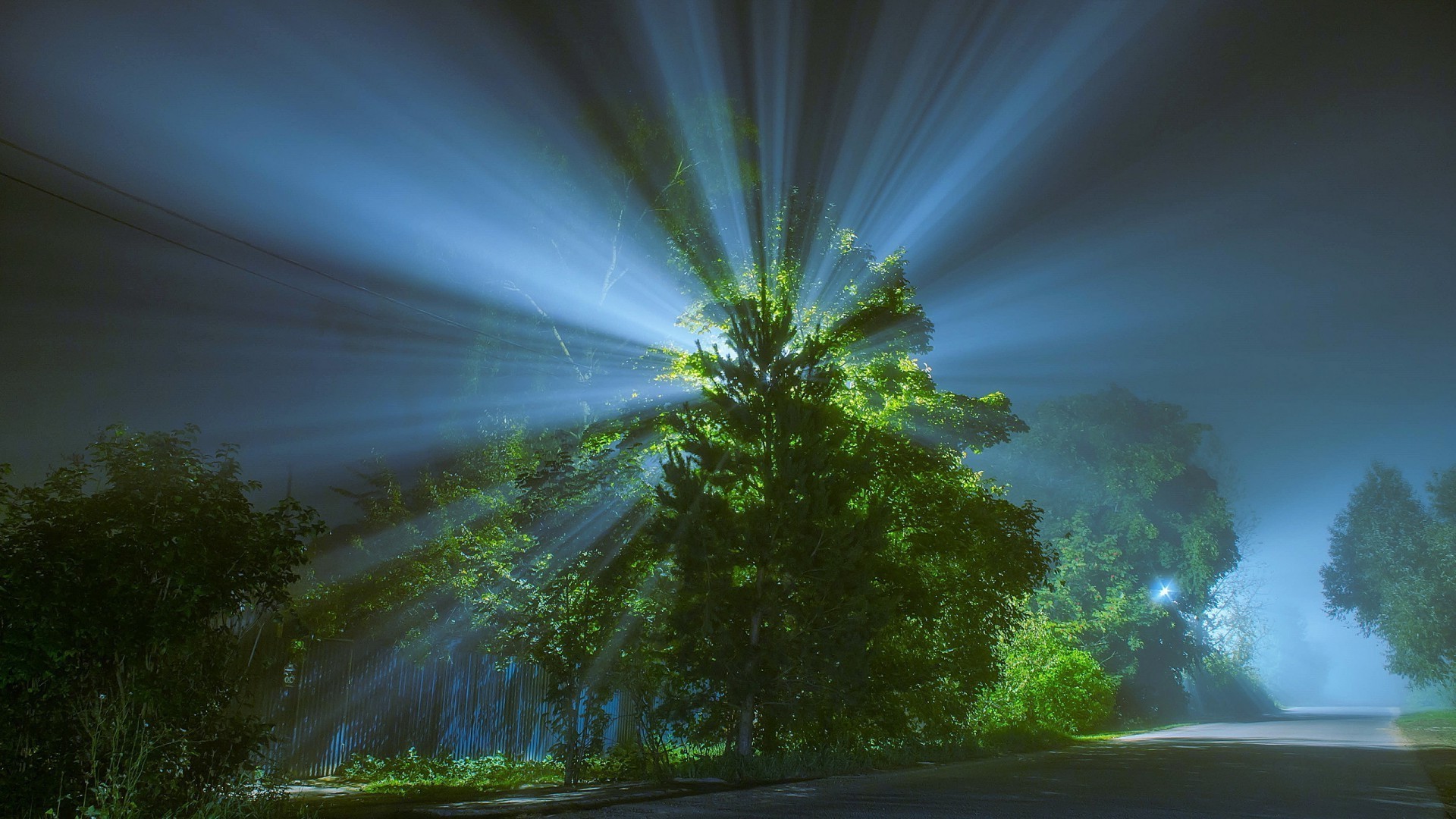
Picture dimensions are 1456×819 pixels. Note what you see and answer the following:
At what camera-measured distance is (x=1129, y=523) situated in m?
38.8

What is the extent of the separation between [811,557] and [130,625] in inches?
258

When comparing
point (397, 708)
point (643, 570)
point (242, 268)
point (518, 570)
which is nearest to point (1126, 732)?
point (643, 570)

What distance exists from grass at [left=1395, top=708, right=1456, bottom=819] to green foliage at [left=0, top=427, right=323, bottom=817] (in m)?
8.69

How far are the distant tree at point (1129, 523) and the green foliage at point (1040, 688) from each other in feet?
34.8

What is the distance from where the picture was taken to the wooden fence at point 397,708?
1017cm

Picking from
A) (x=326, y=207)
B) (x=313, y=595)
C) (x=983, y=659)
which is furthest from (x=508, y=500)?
(x=983, y=659)

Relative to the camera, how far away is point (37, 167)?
1028 cm

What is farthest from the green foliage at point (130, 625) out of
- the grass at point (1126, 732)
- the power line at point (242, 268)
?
the grass at point (1126, 732)

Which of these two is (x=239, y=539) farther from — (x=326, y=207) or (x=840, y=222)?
(x=840, y=222)

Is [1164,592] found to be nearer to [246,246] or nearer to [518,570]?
[518,570]

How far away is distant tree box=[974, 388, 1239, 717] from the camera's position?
35.5 meters

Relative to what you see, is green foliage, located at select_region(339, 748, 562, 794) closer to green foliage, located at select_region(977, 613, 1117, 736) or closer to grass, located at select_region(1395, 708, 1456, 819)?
grass, located at select_region(1395, 708, 1456, 819)

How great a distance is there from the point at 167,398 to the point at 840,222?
13.9 m

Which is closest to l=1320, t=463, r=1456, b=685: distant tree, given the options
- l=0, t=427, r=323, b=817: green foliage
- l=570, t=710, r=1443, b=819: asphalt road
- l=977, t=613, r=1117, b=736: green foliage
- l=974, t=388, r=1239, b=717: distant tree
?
l=974, t=388, r=1239, b=717: distant tree
